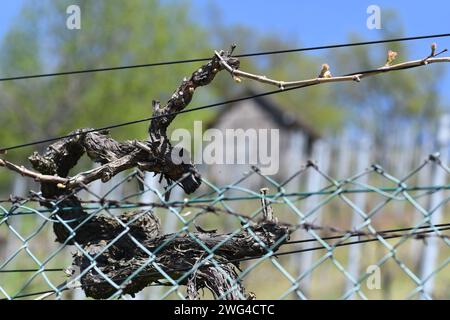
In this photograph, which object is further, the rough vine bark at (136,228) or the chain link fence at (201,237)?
the rough vine bark at (136,228)

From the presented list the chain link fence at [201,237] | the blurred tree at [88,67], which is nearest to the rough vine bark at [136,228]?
the chain link fence at [201,237]

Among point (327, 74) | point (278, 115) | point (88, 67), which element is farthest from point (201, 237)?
point (278, 115)

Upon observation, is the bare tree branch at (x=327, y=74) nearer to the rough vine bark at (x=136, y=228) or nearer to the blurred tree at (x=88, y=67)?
the rough vine bark at (x=136, y=228)

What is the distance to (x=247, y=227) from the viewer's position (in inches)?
68.4

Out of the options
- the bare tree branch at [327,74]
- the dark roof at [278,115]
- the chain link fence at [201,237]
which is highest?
the dark roof at [278,115]

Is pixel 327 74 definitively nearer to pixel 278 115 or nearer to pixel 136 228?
pixel 136 228

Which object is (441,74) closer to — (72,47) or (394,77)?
(394,77)

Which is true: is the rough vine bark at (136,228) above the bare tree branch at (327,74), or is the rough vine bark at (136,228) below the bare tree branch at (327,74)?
below

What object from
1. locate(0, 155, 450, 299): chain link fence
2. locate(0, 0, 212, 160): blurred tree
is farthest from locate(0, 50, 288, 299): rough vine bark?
locate(0, 0, 212, 160): blurred tree

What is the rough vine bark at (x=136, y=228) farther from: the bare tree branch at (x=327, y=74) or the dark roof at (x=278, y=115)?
the dark roof at (x=278, y=115)

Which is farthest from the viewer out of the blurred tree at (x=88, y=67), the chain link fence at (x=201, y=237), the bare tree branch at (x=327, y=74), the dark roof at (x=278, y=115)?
the dark roof at (x=278, y=115)

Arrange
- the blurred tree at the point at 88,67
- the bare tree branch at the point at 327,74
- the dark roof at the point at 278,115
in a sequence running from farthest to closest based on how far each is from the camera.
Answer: the dark roof at the point at 278,115
the blurred tree at the point at 88,67
the bare tree branch at the point at 327,74

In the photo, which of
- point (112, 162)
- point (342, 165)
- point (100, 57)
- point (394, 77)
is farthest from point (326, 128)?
point (112, 162)
